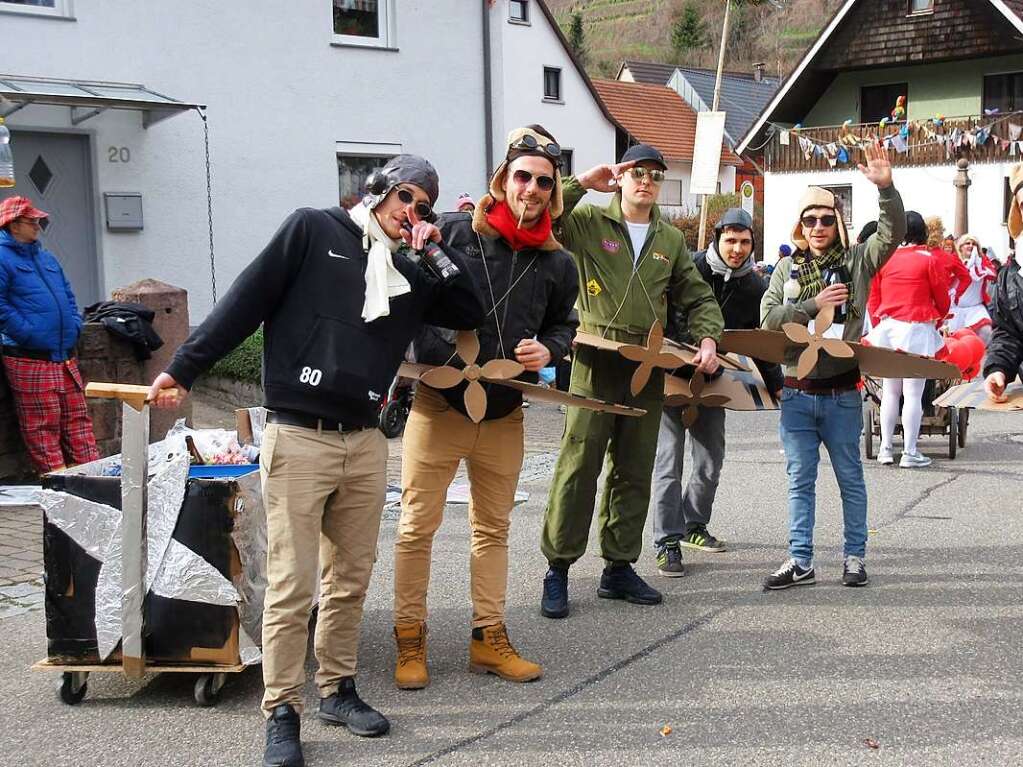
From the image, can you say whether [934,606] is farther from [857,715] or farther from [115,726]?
[115,726]

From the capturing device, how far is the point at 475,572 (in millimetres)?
4641

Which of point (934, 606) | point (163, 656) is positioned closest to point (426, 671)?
point (163, 656)

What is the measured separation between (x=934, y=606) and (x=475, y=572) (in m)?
2.35

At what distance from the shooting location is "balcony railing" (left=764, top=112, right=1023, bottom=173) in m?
28.6

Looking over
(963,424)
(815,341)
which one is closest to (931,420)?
(963,424)

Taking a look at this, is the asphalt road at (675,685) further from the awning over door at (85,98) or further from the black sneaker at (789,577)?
the awning over door at (85,98)

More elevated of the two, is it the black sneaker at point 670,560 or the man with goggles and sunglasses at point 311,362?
the man with goggles and sunglasses at point 311,362

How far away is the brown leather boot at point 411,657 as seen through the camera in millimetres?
4406

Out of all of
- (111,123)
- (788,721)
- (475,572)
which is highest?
(111,123)

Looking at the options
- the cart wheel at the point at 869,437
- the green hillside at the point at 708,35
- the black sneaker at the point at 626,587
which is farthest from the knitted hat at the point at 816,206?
the green hillside at the point at 708,35

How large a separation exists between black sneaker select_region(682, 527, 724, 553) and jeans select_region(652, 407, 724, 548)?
3 cm

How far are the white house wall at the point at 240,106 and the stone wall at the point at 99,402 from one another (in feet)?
17.2

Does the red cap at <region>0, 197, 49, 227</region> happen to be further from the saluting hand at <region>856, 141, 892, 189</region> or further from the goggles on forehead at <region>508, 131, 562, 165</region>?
the saluting hand at <region>856, 141, 892, 189</region>

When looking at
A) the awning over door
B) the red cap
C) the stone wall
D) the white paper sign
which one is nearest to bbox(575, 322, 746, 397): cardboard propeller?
the red cap
